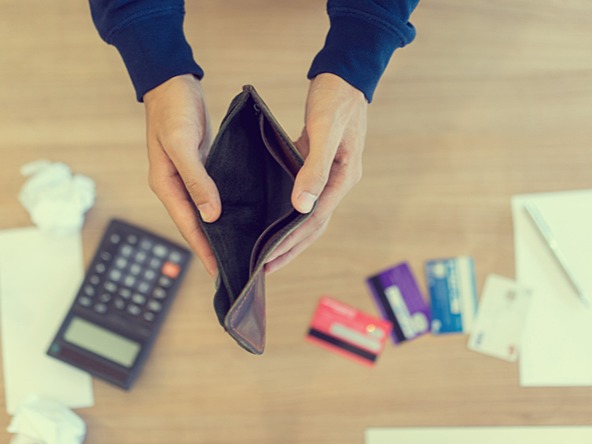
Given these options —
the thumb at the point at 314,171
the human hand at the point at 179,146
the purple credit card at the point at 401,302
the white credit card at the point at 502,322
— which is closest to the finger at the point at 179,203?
the human hand at the point at 179,146

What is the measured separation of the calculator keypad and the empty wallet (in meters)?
0.22

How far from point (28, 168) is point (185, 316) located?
0.27 m

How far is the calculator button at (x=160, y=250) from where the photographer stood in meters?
0.72

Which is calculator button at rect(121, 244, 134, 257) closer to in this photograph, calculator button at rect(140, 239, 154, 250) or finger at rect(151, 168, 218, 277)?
calculator button at rect(140, 239, 154, 250)

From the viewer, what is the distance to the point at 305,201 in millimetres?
463

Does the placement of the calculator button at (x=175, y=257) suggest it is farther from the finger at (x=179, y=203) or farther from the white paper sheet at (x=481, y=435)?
the white paper sheet at (x=481, y=435)

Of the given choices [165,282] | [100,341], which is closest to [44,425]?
[100,341]

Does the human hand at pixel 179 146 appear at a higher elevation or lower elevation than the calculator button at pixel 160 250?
higher

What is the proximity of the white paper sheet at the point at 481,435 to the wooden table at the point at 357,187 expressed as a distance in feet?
0.04

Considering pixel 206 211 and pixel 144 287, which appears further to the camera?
pixel 144 287

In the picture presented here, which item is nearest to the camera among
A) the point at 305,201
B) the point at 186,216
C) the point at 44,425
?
the point at 305,201

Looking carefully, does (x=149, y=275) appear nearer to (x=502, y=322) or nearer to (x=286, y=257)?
(x=286, y=257)

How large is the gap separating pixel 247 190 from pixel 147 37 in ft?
0.67

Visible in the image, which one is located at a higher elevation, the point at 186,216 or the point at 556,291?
the point at 186,216
